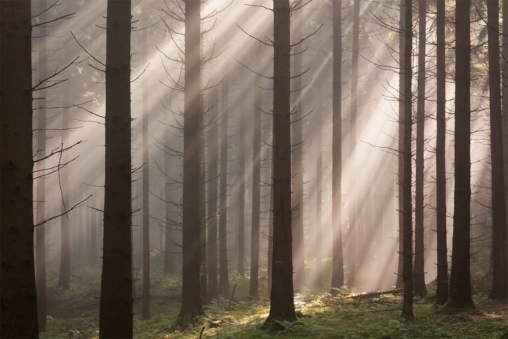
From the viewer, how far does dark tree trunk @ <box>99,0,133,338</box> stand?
5.56 metres

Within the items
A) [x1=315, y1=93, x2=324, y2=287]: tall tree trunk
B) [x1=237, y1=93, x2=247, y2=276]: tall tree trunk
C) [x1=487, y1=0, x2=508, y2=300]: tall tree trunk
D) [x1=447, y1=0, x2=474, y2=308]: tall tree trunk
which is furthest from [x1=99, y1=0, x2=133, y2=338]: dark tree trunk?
[x1=315, y1=93, x2=324, y2=287]: tall tree trunk

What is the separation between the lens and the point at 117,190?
564cm

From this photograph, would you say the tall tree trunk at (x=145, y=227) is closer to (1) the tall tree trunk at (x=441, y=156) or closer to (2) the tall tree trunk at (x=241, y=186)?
(2) the tall tree trunk at (x=241, y=186)

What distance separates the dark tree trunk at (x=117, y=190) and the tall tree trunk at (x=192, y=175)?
4.14 metres

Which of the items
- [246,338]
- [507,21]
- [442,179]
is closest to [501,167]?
[442,179]

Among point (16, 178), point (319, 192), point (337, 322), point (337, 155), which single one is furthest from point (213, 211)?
point (16, 178)

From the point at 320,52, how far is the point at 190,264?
15.8m

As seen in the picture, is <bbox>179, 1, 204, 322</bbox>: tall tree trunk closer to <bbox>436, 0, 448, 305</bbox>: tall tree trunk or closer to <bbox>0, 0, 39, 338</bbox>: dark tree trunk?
<bbox>0, 0, 39, 338</bbox>: dark tree trunk

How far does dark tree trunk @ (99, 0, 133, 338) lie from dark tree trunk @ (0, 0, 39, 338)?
3.54 feet

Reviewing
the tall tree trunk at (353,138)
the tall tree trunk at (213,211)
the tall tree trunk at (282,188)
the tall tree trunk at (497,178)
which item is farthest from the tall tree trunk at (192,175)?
the tall tree trunk at (497,178)

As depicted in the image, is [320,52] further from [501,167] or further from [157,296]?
[157,296]

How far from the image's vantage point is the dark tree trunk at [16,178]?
4523 mm

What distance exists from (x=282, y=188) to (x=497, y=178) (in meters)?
7.46

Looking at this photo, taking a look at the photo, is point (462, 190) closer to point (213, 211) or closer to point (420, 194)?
point (420, 194)
